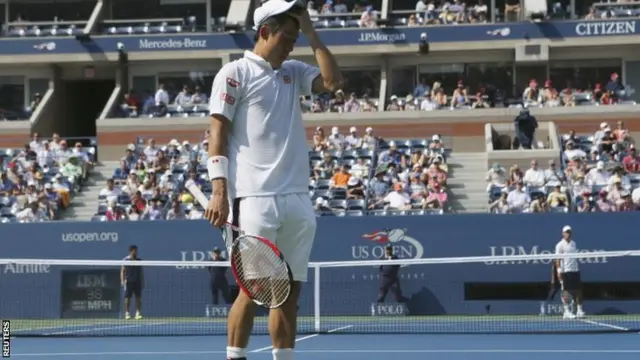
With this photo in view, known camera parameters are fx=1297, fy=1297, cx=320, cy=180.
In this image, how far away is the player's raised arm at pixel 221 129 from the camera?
698 centimetres

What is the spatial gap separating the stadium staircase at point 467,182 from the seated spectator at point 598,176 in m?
2.47

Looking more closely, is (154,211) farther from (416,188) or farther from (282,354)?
(282,354)

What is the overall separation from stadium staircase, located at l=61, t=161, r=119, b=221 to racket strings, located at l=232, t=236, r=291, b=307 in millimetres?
21834

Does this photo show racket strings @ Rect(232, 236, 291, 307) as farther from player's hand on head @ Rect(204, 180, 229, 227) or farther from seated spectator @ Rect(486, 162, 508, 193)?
seated spectator @ Rect(486, 162, 508, 193)

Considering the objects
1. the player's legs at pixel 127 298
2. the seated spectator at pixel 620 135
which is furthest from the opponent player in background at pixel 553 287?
the seated spectator at pixel 620 135

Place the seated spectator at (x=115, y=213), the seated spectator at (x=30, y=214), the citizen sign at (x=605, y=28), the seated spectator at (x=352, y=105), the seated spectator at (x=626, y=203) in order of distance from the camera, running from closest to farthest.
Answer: the seated spectator at (x=626, y=203), the seated spectator at (x=115, y=213), the seated spectator at (x=30, y=214), the seated spectator at (x=352, y=105), the citizen sign at (x=605, y=28)

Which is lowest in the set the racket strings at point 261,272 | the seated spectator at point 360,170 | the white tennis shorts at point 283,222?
the racket strings at point 261,272

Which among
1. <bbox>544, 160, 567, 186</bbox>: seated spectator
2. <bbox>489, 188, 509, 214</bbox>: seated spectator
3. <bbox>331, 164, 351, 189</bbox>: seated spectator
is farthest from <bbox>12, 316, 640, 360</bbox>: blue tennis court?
<bbox>331, 164, 351, 189</bbox>: seated spectator

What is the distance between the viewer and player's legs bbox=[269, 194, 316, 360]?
712 cm

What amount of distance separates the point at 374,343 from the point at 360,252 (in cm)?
856

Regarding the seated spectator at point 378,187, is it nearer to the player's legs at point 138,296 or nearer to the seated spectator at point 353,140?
the seated spectator at point 353,140

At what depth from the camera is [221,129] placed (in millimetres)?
7074

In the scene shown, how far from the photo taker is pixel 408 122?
1283 inches

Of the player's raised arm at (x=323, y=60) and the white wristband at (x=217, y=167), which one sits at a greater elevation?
the player's raised arm at (x=323, y=60)
